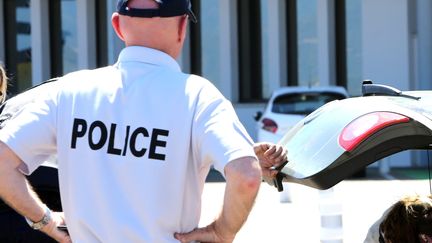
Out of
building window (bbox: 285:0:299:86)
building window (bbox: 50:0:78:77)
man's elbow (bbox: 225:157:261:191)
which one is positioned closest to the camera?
man's elbow (bbox: 225:157:261:191)

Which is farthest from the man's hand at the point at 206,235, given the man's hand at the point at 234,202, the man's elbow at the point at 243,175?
the man's elbow at the point at 243,175

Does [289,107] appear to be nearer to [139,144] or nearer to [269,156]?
[269,156]

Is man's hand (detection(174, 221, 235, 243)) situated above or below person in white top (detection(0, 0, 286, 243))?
below

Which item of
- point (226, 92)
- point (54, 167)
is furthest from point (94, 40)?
point (54, 167)

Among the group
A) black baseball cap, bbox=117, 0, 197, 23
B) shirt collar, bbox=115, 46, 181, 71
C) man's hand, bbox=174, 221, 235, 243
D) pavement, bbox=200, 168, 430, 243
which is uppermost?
black baseball cap, bbox=117, 0, 197, 23

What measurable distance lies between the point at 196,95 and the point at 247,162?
252 millimetres

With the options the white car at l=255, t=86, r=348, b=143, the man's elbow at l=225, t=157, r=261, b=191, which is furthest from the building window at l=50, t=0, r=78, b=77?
the man's elbow at l=225, t=157, r=261, b=191

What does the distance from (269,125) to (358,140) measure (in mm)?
11867

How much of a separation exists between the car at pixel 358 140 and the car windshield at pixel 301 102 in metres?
11.6

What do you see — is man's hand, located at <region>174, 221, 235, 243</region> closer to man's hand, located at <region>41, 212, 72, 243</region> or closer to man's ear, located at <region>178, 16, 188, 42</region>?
man's hand, located at <region>41, 212, 72, 243</region>

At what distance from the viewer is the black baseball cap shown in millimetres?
2447

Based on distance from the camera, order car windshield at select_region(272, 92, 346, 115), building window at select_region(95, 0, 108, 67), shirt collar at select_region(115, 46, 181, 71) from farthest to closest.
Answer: building window at select_region(95, 0, 108, 67), car windshield at select_region(272, 92, 346, 115), shirt collar at select_region(115, 46, 181, 71)

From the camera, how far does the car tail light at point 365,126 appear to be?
2578 millimetres

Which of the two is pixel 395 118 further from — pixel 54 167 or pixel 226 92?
pixel 226 92
